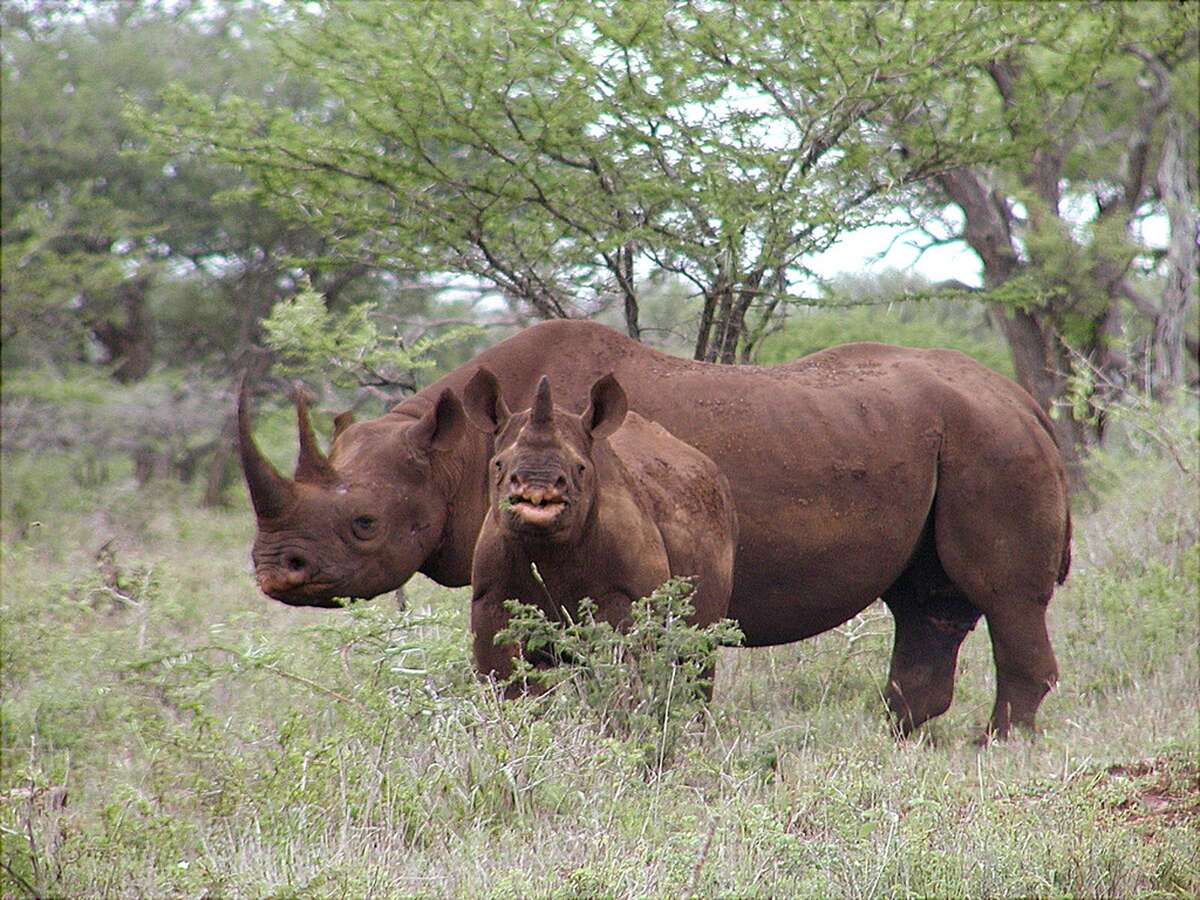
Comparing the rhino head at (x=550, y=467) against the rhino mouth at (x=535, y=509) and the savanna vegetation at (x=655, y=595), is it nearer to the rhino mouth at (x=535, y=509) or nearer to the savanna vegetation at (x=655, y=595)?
the rhino mouth at (x=535, y=509)

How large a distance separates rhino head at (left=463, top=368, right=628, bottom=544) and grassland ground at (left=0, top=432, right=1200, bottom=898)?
0.60m

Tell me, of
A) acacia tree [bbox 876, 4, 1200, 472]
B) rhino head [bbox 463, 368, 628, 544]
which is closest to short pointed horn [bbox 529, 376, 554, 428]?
rhino head [bbox 463, 368, 628, 544]

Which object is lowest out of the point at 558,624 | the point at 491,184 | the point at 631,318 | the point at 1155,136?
the point at 558,624

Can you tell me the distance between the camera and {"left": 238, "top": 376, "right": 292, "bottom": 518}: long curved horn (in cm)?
A: 587

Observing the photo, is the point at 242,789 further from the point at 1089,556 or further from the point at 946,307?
the point at 946,307

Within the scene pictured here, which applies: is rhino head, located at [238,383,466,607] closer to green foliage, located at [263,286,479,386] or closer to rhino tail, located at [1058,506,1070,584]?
green foliage, located at [263,286,479,386]

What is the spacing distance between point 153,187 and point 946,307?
12.4 m

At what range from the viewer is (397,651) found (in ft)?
19.7

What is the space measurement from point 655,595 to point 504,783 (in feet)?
2.68

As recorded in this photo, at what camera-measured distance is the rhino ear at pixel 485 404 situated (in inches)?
234

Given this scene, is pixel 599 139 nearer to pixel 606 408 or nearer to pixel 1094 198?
pixel 606 408

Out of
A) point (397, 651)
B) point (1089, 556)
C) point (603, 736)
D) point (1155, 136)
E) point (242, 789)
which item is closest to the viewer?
point (242, 789)

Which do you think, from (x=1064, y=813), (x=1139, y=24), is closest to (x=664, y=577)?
(x=1064, y=813)

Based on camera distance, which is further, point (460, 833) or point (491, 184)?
point (491, 184)
